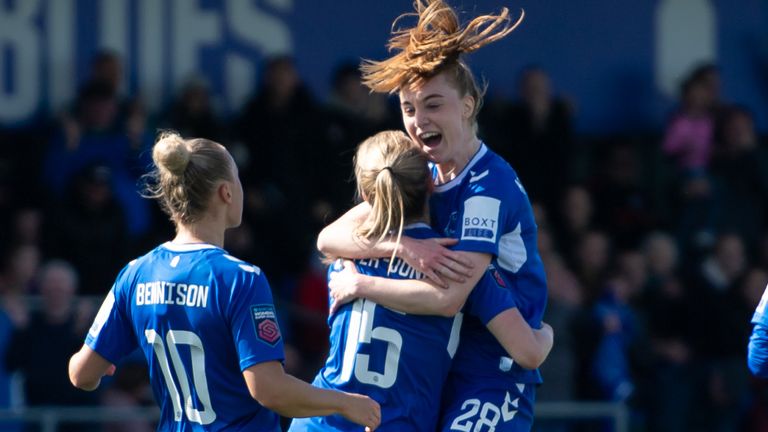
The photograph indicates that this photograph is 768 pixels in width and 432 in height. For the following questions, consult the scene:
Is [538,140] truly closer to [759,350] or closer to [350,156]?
[350,156]

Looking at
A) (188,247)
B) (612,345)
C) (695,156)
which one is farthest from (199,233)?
(695,156)

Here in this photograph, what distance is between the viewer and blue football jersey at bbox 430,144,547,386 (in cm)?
470

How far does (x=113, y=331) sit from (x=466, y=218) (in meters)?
1.18

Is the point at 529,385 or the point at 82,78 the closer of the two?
the point at 529,385

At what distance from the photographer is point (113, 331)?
4.59 meters

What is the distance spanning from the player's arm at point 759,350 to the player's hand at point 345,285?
1.37 m

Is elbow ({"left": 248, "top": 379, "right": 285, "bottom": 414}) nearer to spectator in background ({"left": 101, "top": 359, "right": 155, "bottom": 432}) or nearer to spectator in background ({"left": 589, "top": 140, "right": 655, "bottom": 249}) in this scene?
spectator in background ({"left": 101, "top": 359, "right": 155, "bottom": 432})

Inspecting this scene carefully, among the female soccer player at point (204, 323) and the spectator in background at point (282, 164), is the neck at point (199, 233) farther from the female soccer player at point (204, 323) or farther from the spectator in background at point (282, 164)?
the spectator in background at point (282, 164)

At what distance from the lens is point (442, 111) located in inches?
190

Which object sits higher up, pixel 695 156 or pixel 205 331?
pixel 695 156

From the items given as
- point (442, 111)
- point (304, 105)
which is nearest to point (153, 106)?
point (304, 105)

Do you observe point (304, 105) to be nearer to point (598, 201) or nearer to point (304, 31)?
point (304, 31)

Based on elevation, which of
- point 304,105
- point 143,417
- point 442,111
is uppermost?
point 304,105

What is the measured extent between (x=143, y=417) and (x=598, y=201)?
4.28 meters
